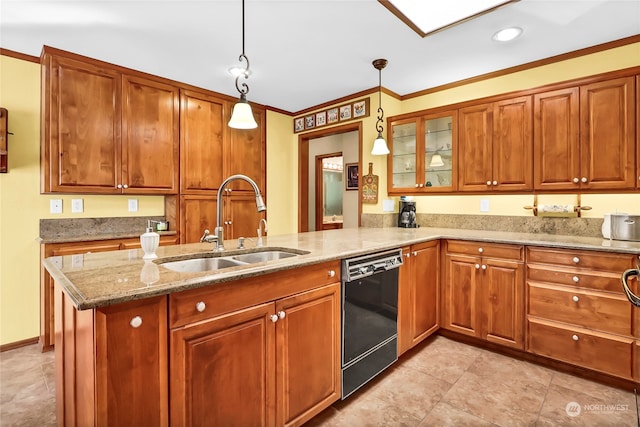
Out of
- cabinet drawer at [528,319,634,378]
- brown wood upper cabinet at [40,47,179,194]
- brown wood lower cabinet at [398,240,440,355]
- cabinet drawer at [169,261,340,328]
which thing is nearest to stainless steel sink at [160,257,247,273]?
cabinet drawer at [169,261,340,328]

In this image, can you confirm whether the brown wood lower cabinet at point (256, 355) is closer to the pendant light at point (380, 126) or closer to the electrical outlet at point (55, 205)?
the pendant light at point (380, 126)

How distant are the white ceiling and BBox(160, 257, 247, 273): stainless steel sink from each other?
159cm

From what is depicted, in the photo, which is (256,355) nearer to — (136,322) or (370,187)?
(136,322)

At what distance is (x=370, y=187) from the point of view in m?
3.47

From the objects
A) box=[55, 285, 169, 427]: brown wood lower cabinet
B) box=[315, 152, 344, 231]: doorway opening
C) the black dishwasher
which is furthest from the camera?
box=[315, 152, 344, 231]: doorway opening

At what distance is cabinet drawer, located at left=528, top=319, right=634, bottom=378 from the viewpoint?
2008 mm

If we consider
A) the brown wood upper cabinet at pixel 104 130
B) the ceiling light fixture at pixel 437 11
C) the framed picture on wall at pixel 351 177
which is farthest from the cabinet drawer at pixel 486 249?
the framed picture on wall at pixel 351 177

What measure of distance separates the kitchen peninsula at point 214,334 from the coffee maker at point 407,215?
137cm

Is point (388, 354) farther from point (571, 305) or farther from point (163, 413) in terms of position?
point (163, 413)

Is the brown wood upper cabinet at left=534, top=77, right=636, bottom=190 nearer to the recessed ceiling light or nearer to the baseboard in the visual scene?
the recessed ceiling light

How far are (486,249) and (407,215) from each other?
1.00 m

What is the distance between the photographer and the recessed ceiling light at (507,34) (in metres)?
2.28

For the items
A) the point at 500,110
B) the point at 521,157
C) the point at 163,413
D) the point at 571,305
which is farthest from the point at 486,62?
the point at 163,413

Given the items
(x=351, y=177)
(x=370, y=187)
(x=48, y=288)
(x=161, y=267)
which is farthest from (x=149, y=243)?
(x=351, y=177)
